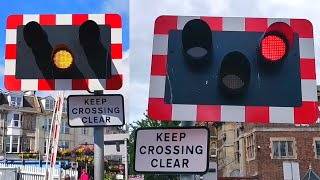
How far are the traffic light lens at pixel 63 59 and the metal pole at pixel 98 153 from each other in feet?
1.24

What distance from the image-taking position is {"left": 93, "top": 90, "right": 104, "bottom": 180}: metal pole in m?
3.88

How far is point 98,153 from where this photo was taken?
395 cm

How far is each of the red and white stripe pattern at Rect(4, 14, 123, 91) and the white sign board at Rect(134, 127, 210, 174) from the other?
111 centimetres

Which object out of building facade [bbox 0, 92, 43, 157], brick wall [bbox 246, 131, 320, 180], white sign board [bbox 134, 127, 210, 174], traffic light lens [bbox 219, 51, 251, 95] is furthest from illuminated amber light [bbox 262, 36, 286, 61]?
building facade [bbox 0, 92, 43, 157]

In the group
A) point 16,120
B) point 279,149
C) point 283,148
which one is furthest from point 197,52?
point 16,120

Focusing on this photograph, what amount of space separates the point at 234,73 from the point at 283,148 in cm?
4547

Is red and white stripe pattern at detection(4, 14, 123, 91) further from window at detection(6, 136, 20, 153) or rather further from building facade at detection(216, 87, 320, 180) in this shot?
window at detection(6, 136, 20, 153)

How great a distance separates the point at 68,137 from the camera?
6956 cm

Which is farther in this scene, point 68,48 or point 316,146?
point 316,146

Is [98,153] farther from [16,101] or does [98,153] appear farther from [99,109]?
[16,101]

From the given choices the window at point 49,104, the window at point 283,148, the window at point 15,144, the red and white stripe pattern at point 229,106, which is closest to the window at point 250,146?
the window at point 283,148

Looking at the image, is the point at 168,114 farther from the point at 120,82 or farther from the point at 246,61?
the point at 120,82

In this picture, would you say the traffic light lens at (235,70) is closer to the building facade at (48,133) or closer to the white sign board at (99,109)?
the white sign board at (99,109)

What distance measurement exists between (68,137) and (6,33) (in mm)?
66836
